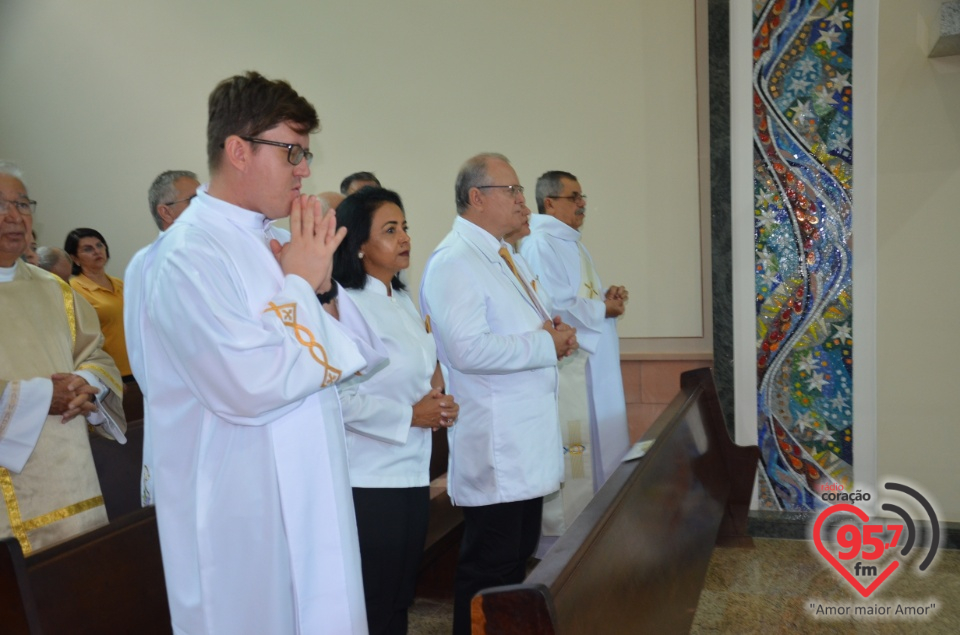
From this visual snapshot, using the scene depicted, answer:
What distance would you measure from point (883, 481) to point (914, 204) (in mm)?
1374

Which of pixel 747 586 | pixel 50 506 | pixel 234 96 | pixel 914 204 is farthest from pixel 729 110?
pixel 50 506

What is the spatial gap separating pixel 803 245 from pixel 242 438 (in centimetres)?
345

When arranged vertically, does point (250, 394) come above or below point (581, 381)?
above

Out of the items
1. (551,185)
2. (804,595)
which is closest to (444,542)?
(804,595)

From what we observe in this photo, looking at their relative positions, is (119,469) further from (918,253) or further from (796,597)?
(918,253)

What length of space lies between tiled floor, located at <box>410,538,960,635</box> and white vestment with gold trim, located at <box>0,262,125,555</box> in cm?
148

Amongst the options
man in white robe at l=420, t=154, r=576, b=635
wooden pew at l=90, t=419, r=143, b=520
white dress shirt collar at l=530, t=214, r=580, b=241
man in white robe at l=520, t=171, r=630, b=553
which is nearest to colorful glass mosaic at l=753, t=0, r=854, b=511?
man in white robe at l=520, t=171, r=630, b=553

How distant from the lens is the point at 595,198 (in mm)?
5523

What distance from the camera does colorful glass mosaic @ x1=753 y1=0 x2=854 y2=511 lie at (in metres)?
4.28

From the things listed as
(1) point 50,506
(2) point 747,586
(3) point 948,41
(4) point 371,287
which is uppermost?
(3) point 948,41

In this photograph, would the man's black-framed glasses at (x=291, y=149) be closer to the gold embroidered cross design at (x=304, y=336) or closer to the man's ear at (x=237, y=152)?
the man's ear at (x=237, y=152)

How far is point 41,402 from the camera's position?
8.11ft

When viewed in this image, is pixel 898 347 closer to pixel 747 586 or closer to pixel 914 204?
pixel 914 204

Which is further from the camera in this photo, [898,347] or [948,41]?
[898,347]
